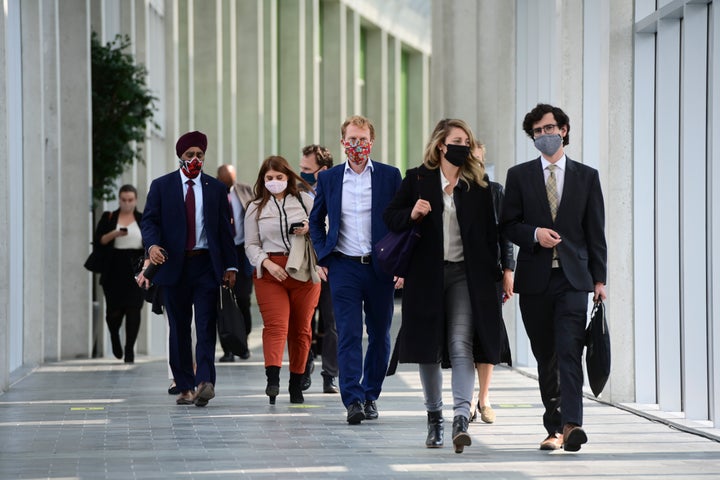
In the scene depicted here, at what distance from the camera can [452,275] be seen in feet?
27.4

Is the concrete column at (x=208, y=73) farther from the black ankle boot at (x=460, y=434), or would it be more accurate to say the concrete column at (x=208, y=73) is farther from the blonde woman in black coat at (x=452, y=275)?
the black ankle boot at (x=460, y=434)

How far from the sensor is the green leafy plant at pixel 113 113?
16891 millimetres

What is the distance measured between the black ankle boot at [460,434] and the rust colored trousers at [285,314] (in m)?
3.01

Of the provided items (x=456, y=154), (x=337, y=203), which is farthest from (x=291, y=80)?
(x=456, y=154)

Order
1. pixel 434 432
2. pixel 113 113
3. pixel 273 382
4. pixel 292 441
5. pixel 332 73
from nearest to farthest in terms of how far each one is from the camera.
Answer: pixel 434 432 < pixel 292 441 < pixel 273 382 < pixel 113 113 < pixel 332 73

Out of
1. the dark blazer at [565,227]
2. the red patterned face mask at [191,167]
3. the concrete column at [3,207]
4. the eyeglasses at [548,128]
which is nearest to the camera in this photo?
the dark blazer at [565,227]

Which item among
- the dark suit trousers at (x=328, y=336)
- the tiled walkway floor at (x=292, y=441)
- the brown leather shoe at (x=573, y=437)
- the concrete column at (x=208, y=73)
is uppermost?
the concrete column at (x=208, y=73)

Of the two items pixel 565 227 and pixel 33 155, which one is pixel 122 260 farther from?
pixel 565 227

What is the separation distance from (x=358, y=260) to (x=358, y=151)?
2.31 ft

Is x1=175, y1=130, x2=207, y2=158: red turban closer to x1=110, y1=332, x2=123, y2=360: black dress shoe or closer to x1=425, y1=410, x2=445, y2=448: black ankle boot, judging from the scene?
x1=425, y1=410, x2=445, y2=448: black ankle boot

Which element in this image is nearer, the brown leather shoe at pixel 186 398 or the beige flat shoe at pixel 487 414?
the beige flat shoe at pixel 487 414

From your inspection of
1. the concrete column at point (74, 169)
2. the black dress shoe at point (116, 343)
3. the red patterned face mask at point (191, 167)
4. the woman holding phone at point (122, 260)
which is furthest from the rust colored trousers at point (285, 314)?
the concrete column at point (74, 169)

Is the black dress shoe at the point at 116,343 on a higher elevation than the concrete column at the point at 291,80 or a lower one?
lower

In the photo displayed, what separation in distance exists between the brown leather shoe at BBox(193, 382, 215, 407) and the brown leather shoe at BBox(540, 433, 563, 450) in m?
3.21
